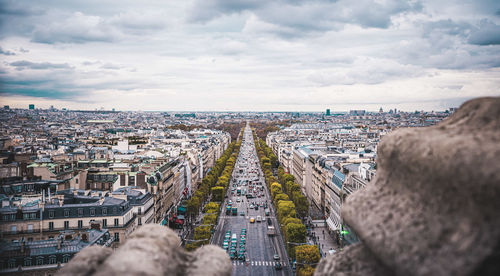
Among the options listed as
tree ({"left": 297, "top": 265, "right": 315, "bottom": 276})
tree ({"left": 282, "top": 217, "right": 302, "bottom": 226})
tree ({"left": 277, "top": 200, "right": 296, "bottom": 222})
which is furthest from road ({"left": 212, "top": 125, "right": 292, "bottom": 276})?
tree ({"left": 297, "top": 265, "right": 315, "bottom": 276})

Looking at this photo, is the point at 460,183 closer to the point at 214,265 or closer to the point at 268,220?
the point at 214,265

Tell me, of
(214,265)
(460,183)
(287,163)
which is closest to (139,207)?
(214,265)

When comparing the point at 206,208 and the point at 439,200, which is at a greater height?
the point at 439,200

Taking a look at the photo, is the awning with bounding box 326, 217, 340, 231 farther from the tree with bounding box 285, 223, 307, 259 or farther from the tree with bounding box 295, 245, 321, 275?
the tree with bounding box 295, 245, 321, 275

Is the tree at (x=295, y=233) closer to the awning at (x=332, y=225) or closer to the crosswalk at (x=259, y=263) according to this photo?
the crosswalk at (x=259, y=263)

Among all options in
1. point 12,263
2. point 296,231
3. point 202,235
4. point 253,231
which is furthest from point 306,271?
point 12,263

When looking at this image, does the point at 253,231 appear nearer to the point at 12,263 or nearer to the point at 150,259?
the point at 12,263
